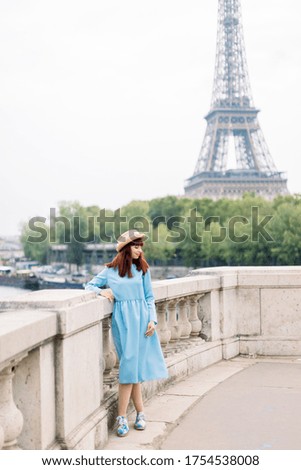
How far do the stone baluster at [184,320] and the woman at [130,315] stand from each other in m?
2.77

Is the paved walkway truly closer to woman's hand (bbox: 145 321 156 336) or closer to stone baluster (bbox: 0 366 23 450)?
woman's hand (bbox: 145 321 156 336)

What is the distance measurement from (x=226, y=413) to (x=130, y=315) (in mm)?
1603

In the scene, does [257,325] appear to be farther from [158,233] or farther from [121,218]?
[121,218]

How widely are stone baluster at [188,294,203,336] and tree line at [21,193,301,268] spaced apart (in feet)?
208

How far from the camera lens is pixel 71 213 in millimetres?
103938

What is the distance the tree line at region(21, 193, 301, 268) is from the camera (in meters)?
75.4

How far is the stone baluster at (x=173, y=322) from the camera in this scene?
28.1 feet

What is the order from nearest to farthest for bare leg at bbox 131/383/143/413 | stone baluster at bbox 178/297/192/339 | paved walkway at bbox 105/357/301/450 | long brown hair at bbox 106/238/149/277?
paved walkway at bbox 105/357/301/450 → long brown hair at bbox 106/238/149/277 → bare leg at bbox 131/383/143/413 → stone baluster at bbox 178/297/192/339

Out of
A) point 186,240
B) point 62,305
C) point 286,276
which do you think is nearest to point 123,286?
point 62,305

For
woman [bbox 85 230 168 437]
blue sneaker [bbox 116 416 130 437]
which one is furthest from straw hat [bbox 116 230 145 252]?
blue sneaker [bbox 116 416 130 437]

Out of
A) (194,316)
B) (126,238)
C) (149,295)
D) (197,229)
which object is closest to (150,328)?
(149,295)

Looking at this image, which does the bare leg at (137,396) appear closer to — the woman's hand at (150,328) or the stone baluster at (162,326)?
the woman's hand at (150,328)

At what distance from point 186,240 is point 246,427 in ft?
280

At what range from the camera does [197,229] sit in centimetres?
8762
